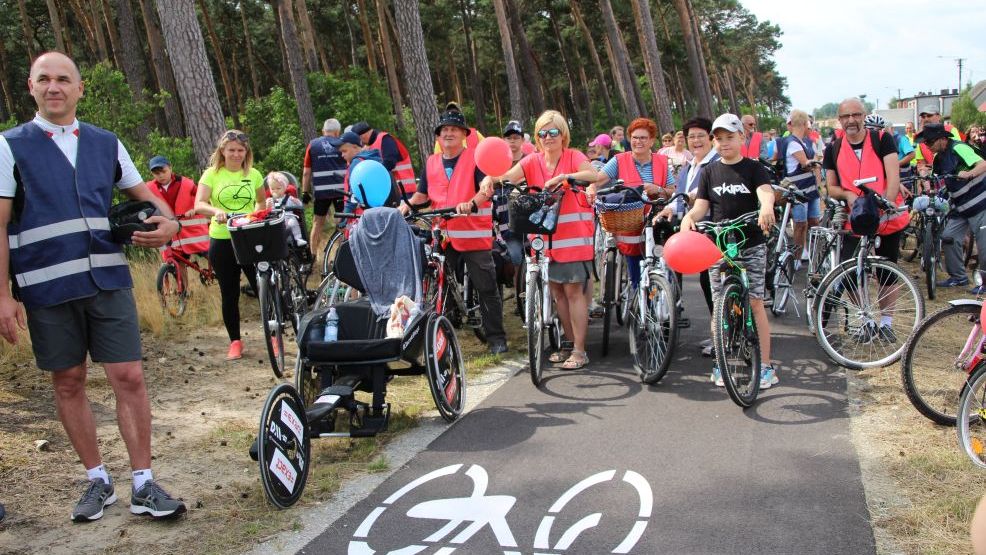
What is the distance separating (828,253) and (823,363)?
54.4 inches

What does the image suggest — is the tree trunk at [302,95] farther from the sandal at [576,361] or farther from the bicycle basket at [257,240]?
the sandal at [576,361]

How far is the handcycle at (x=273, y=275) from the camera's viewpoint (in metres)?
7.15

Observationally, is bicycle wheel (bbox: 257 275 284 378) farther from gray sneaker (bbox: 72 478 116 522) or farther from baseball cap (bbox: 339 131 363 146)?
baseball cap (bbox: 339 131 363 146)

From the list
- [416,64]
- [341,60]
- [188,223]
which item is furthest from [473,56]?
[188,223]

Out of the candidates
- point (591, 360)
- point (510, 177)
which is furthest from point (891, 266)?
point (510, 177)

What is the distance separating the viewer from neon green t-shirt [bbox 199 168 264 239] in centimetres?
800

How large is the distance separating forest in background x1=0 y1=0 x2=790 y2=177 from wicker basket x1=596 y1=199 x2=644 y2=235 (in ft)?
20.0

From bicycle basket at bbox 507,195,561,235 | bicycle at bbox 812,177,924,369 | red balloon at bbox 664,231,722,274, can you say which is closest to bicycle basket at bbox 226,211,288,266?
bicycle basket at bbox 507,195,561,235

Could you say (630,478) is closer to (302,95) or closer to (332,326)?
(332,326)

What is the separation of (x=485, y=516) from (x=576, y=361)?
3078 mm

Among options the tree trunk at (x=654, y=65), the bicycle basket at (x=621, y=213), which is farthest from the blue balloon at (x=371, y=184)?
the tree trunk at (x=654, y=65)

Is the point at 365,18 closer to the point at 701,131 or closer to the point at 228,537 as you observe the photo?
the point at 701,131

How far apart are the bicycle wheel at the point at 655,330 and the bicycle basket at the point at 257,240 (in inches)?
119

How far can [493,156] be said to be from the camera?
724 cm
